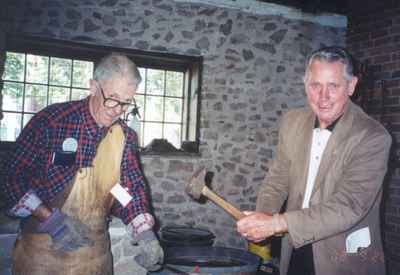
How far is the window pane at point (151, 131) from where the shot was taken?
19.5 ft

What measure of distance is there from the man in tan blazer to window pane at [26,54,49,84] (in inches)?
165

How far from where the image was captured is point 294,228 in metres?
2.07

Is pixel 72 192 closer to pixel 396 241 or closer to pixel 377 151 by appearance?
pixel 377 151

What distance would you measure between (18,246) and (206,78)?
4183 millimetres

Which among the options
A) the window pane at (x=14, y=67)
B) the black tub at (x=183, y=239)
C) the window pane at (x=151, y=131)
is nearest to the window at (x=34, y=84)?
the window pane at (x=14, y=67)

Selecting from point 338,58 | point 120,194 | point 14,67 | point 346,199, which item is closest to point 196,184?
point 120,194

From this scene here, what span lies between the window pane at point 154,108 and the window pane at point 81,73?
0.95m

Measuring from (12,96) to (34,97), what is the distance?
10.9 inches

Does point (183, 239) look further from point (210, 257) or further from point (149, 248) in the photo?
point (149, 248)

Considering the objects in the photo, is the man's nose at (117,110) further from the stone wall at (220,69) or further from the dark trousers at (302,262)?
the stone wall at (220,69)

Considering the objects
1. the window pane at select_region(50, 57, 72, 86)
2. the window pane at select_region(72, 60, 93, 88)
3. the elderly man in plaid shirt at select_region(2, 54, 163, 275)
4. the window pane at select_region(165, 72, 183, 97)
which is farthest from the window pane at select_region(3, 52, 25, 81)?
the elderly man in plaid shirt at select_region(2, 54, 163, 275)

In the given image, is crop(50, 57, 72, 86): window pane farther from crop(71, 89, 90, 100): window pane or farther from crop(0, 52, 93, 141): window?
crop(71, 89, 90, 100): window pane

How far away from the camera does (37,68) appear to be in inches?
213

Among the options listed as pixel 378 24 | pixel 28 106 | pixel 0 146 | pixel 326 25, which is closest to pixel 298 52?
pixel 326 25
